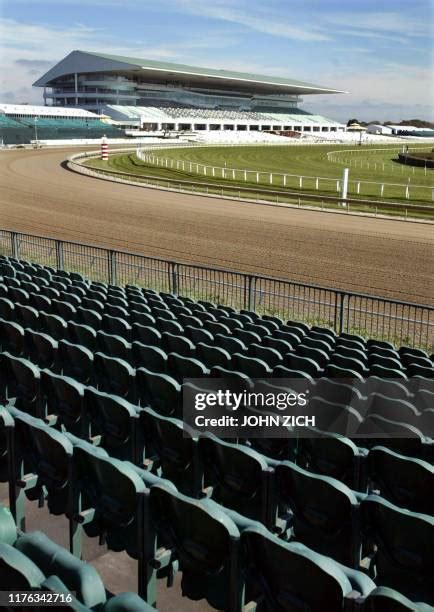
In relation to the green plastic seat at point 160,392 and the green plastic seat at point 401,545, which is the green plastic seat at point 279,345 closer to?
the green plastic seat at point 160,392

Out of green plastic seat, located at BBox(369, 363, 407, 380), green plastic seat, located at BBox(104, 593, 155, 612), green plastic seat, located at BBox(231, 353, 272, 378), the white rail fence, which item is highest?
green plastic seat, located at BBox(104, 593, 155, 612)

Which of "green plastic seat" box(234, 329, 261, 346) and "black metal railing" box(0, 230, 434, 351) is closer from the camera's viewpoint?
"green plastic seat" box(234, 329, 261, 346)

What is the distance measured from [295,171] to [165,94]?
103m

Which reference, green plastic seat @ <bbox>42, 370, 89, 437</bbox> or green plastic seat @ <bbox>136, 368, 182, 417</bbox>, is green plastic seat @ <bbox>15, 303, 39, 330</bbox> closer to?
green plastic seat @ <bbox>42, 370, 89, 437</bbox>

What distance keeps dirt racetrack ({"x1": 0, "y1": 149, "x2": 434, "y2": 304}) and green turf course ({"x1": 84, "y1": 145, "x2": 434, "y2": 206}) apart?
6.17m

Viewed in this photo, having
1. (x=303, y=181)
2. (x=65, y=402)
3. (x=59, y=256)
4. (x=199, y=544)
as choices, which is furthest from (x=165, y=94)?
(x=199, y=544)

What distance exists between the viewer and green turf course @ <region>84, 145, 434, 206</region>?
37.2 m

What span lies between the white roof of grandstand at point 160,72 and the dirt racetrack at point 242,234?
106 metres

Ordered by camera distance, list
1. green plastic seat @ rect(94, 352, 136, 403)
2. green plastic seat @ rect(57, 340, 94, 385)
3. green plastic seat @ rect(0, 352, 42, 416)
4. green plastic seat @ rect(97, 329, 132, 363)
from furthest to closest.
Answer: green plastic seat @ rect(97, 329, 132, 363), green plastic seat @ rect(57, 340, 94, 385), green plastic seat @ rect(94, 352, 136, 403), green plastic seat @ rect(0, 352, 42, 416)

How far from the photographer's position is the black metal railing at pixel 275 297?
1105cm

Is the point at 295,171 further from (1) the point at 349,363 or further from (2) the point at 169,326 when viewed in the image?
(1) the point at 349,363

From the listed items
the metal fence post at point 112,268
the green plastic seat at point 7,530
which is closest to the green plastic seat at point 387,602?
the green plastic seat at point 7,530

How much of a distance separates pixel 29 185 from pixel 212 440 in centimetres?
3529

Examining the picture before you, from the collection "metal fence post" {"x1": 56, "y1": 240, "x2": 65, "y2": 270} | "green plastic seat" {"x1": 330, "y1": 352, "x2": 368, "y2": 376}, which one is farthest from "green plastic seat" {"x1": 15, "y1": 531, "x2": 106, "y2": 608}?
"metal fence post" {"x1": 56, "y1": 240, "x2": 65, "y2": 270}
